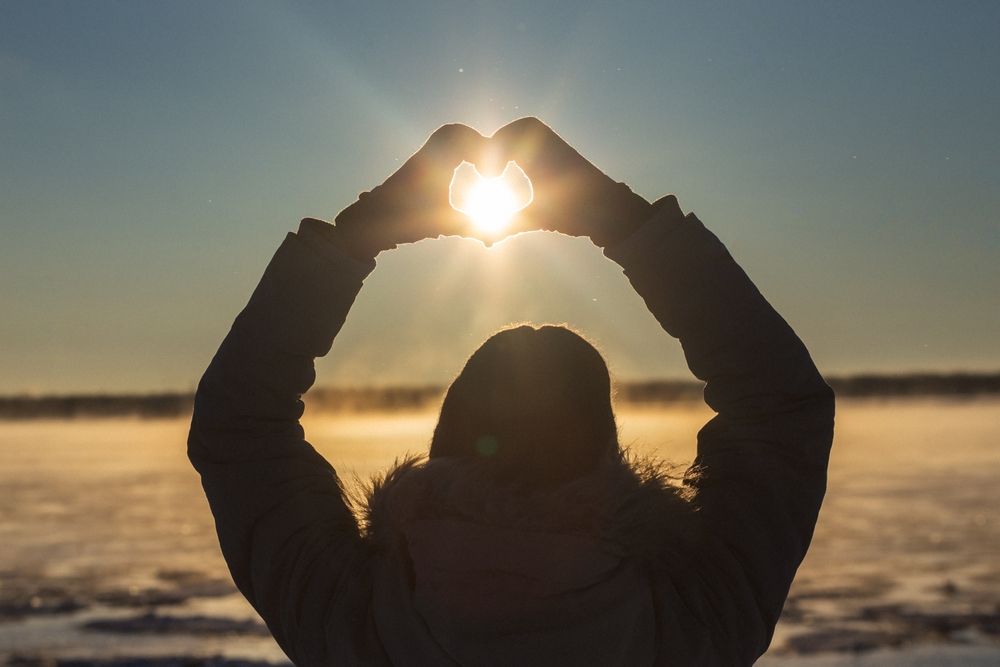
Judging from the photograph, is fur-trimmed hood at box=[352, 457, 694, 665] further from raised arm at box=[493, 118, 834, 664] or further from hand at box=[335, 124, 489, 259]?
hand at box=[335, 124, 489, 259]

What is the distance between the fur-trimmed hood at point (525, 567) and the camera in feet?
4.98

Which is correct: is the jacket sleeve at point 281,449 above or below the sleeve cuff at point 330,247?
below

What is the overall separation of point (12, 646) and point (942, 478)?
67.8 ft

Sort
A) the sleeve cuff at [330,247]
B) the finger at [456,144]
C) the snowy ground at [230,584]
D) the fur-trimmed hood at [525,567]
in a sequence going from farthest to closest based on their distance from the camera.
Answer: the snowy ground at [230,584]
the sleeve cuff at [330,247]
the finger at [456,144]
the fur-trimmed hood at [525,567]

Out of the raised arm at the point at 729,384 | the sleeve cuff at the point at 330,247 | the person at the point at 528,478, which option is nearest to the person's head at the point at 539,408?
the person at the point at 528,478

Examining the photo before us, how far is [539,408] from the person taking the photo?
158 cm

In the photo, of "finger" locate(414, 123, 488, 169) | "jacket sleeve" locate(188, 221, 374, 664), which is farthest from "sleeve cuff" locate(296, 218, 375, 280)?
"finger" locate(414, 123, 488, 169)

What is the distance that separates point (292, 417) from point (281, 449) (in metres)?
0.06

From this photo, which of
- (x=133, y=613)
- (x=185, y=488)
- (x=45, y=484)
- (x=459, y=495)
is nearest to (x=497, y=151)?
(x=459, y=495)

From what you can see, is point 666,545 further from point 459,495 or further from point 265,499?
point 265,499

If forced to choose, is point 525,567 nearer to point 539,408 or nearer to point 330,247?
point 539,408

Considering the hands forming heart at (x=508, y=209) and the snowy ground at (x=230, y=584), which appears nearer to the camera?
the hands forming heart at (x=508, y=209)

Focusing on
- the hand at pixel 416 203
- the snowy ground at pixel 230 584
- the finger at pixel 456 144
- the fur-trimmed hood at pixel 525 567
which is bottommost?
the snowy ground at pixel 230 584

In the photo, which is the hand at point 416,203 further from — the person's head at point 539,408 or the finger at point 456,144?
the person's head at point 539,408
